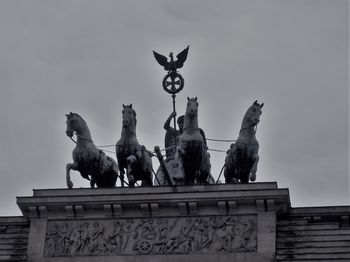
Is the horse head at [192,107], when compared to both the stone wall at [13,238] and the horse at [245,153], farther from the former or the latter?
the stone wall at [13,238]

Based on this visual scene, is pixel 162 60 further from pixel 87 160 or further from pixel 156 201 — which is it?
pixel 156 201

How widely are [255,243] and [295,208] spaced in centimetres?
157

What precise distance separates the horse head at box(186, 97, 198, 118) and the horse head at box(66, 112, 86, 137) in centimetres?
326

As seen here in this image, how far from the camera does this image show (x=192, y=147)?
133 feet

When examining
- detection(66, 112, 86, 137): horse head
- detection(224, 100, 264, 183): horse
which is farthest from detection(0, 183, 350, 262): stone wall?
detection(66, 112, 86, 137): horse head

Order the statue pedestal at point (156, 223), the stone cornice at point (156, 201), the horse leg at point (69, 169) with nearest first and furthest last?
the statue pedestal at point (156, 223) < the stone cornice at point (156, 201) < the horse leg at point (69, 169)

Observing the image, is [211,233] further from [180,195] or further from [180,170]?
[180,170]

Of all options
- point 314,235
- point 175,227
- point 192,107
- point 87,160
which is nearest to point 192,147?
point 192,107

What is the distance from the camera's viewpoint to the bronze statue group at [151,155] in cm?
4056

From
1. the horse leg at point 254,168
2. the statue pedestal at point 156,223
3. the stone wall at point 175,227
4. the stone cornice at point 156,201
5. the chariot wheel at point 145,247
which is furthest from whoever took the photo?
the horse leg at point 254,168

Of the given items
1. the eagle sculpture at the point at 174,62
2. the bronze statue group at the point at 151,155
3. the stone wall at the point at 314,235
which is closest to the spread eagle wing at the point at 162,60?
the eagle sculpture at the point at 174,62

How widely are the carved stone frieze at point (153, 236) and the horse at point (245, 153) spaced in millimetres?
1751

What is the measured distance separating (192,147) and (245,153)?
153 cm

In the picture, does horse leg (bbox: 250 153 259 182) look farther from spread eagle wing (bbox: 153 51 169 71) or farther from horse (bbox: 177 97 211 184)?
spread eagle wing (bbox: 153 51 169 71)
